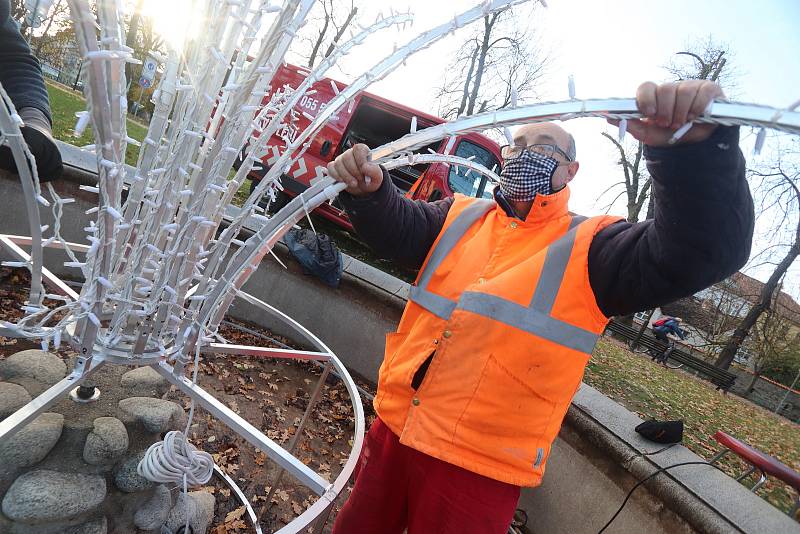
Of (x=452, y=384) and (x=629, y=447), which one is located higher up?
(x=452, y=384)

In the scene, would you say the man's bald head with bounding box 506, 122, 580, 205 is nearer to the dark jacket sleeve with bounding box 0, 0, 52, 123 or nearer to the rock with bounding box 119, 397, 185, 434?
the rock with bounding box 119, 397, 185, 434

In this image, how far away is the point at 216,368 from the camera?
163 inches

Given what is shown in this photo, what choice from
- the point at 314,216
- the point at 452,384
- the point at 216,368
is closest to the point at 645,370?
the point at 314,216

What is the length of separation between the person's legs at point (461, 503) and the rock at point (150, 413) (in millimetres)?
976

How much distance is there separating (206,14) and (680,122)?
3.58 feet

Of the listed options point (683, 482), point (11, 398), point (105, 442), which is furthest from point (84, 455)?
point (683, 482)

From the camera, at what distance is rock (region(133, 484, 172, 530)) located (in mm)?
1622

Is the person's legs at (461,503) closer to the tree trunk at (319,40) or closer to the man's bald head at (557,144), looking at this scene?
the man's bald head at (557,144)

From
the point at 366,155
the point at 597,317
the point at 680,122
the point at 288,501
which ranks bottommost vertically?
the point at 288,501

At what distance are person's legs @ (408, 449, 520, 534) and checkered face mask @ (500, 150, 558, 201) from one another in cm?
105

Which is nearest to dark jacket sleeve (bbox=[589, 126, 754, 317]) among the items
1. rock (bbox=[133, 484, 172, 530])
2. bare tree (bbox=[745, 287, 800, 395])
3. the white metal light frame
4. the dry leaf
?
the white metal light frame

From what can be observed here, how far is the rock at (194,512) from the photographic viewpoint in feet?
5.98

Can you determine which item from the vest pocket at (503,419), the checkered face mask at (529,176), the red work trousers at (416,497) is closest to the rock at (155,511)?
the red work trousers at (416,497)

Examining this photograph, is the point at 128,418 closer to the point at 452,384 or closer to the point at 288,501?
the point at 452,384
